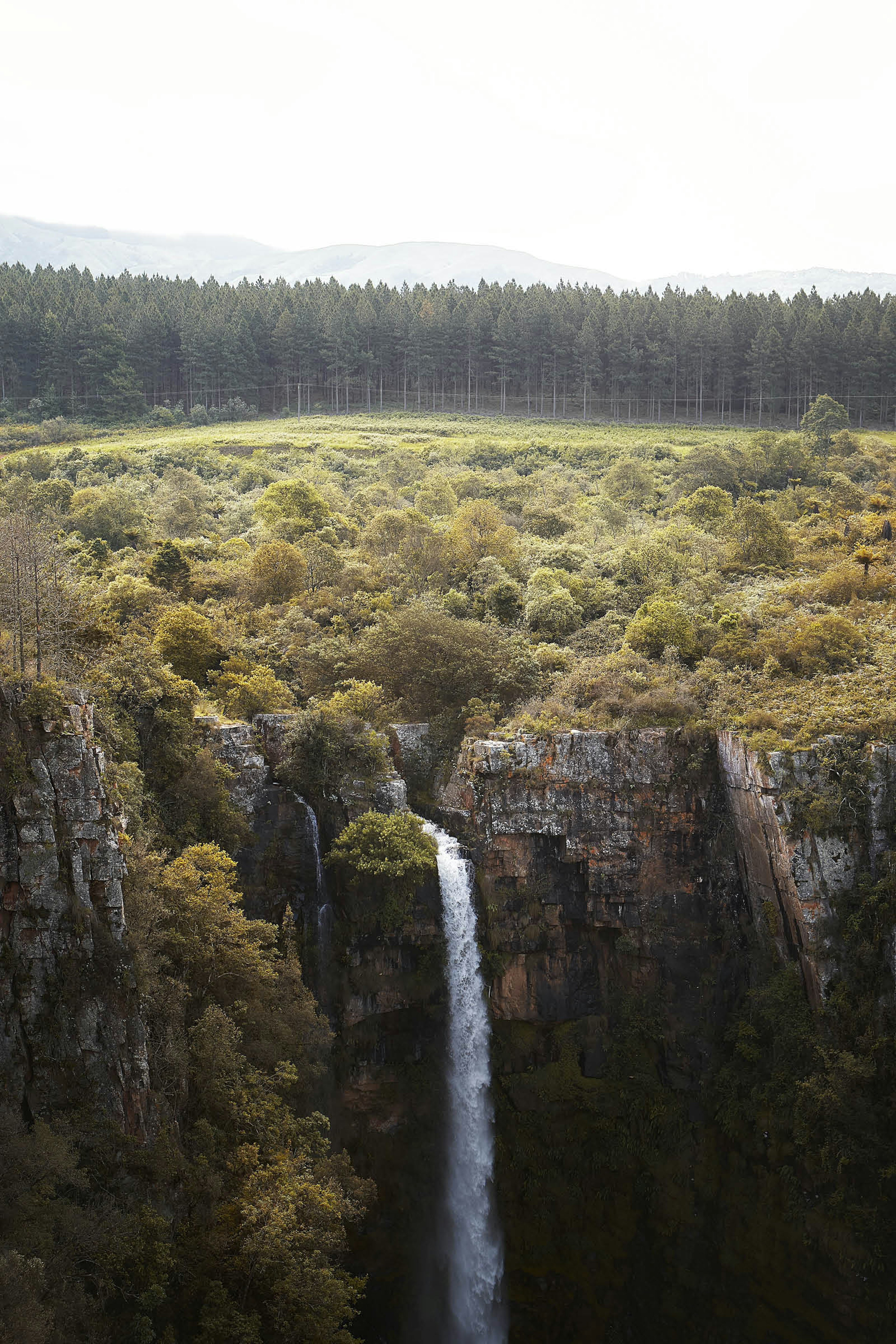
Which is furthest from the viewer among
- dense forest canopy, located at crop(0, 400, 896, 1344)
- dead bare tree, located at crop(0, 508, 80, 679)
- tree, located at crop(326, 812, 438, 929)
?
tree, located at crop(326, 812, 438, 929)

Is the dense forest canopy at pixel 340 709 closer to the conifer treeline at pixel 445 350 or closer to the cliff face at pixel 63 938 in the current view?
the cliff face at pixel 63 938

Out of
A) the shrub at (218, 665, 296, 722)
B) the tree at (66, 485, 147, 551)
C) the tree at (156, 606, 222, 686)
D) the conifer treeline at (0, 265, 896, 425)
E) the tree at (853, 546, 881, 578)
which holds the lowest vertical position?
the shrub at (218, 665, 296, 722)

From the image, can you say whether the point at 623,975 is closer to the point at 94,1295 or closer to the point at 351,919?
the point at 351,919

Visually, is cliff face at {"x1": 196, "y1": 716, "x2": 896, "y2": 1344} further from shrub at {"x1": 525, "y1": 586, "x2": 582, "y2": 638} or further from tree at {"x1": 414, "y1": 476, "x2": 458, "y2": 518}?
tree at {"x1": 414, "y1": 476, "x2": 458, "y2": 518}

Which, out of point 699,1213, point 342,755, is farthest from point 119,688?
point 699,1213

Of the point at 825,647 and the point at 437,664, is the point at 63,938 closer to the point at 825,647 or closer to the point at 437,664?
the point at 437,664

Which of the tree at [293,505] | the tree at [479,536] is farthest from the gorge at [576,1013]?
the tree at [293,505]

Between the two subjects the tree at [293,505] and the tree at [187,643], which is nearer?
the tree at [187,643]

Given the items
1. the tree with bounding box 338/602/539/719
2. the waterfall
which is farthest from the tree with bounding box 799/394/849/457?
the waterfall
